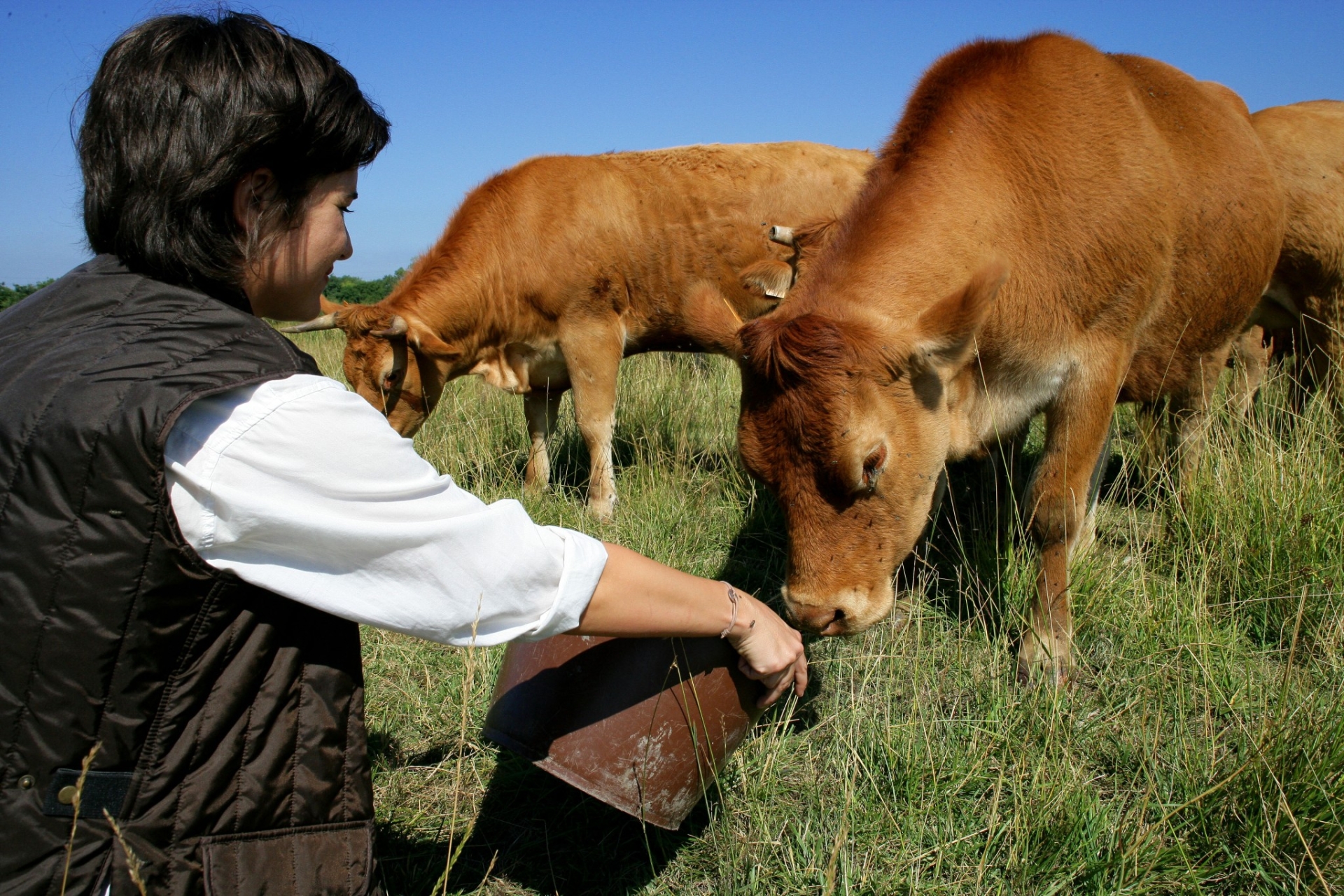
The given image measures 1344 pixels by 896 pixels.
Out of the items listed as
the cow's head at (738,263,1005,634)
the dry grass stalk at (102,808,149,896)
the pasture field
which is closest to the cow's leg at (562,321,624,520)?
the pasture field

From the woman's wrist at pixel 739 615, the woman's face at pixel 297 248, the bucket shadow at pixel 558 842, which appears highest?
the woman's face at pixel 297 248

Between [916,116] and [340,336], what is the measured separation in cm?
1325

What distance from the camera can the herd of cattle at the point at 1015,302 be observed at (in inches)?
120

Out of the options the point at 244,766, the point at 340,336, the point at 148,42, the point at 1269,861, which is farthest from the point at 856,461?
the point at 340,336

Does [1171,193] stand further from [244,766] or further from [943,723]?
[244,766]

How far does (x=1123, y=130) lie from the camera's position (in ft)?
12.8

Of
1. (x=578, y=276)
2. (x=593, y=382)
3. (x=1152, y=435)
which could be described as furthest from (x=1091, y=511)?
(x=578, y=276)

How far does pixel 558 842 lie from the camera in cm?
292

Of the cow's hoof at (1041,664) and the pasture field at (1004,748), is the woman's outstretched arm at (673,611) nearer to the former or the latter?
the pasture field at (1004,748)

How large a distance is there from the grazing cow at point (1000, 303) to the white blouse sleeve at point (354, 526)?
56.0 inches

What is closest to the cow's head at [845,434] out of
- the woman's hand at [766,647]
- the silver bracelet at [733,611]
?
the woman's hand at [766,647]

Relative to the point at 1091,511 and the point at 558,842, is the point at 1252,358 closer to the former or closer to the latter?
the point at 1091,511

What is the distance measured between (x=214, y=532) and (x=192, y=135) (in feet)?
2.49

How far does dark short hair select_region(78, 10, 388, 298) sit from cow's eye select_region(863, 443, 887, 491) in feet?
6.43
